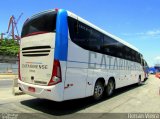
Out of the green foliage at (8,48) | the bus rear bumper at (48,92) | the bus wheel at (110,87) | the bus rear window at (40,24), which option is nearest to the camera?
the bus rear bumper at (48,92)

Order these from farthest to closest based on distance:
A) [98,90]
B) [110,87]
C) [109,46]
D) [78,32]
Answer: [110,87] → [109,46] → [98,90] → [78,32]

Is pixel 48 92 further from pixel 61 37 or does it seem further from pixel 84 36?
pixel 84 36

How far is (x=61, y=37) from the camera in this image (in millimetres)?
7625

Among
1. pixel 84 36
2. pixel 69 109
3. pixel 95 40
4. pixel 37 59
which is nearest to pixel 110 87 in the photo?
pixel 95 40

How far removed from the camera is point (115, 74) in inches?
499

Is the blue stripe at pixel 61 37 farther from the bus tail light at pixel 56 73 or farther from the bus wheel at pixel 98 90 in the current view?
the bus wheel at pixel 98 90

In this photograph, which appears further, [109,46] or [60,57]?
[109,46]

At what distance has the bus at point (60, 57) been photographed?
7602 millimetres

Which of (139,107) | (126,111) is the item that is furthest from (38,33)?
(139,107)

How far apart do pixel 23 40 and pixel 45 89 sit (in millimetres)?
2459

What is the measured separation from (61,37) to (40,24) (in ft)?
4.00

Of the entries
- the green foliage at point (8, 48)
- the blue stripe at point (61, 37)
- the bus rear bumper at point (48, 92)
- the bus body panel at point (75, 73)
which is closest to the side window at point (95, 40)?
the bus body panel at point (75, 73)

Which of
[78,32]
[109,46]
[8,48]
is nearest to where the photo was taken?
[78,32]

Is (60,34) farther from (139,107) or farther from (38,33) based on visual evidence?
(139,107)
